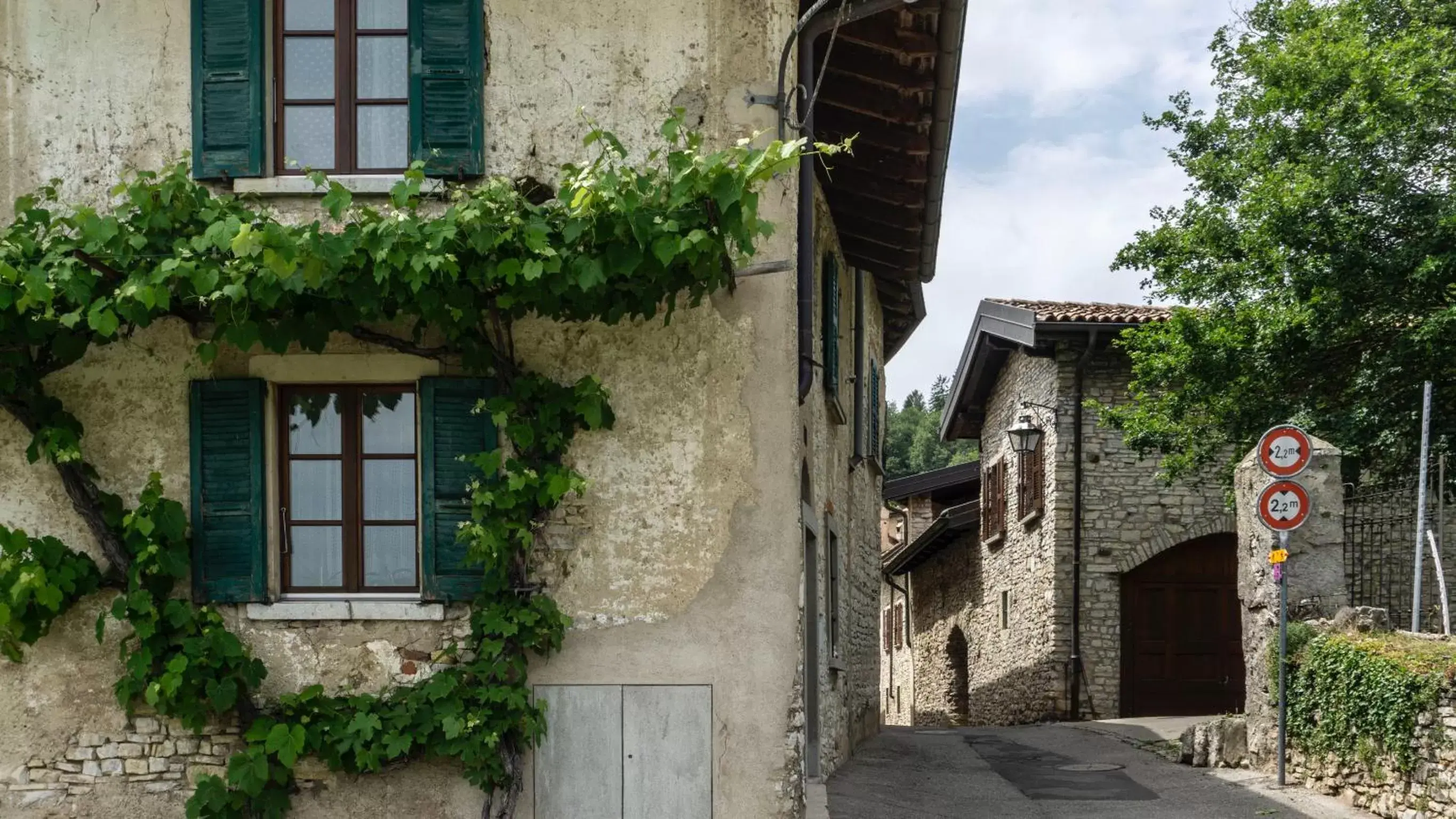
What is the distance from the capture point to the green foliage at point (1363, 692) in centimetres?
896

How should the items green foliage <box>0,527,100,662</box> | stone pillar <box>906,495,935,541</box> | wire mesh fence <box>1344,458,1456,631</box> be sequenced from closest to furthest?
green foliage <box>0,527,100,662</box> < wire mesh fence <box>1344,458,1456,631</box> < stone pillar <box>906,495,935,541</box>

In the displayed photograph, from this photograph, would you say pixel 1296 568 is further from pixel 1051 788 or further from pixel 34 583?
pixel 34 583

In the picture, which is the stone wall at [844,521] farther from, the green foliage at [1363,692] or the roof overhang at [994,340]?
the green foliage at [1363,692]

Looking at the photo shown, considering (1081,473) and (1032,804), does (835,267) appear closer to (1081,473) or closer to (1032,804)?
(1032,804)

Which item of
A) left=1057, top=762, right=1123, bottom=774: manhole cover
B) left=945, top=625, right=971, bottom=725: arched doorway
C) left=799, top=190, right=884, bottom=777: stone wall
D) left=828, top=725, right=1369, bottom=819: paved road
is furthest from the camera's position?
left=945, top=625, right=971, bottom=725: arched doorway

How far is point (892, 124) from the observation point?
10.5 meters

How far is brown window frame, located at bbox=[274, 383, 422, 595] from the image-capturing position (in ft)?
25.3

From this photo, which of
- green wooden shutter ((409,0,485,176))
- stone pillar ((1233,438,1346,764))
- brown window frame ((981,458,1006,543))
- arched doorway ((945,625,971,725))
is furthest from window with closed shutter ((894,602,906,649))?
green wooden shutter ((409,0,485,176))

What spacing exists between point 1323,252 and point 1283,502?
4.48 m

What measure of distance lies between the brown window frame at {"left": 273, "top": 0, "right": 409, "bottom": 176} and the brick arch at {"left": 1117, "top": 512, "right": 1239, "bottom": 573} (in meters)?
14.0

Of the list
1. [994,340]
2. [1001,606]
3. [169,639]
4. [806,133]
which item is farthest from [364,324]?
[1001,606]

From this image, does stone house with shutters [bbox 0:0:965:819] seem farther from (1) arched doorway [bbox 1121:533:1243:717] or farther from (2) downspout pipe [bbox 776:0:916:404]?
(1) arched doorway [bbox 1121:533:1243:717]

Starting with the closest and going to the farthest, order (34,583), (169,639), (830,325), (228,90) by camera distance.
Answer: (34,583), (169,639), (228,90), (830,325)

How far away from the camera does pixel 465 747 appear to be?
731 cm
